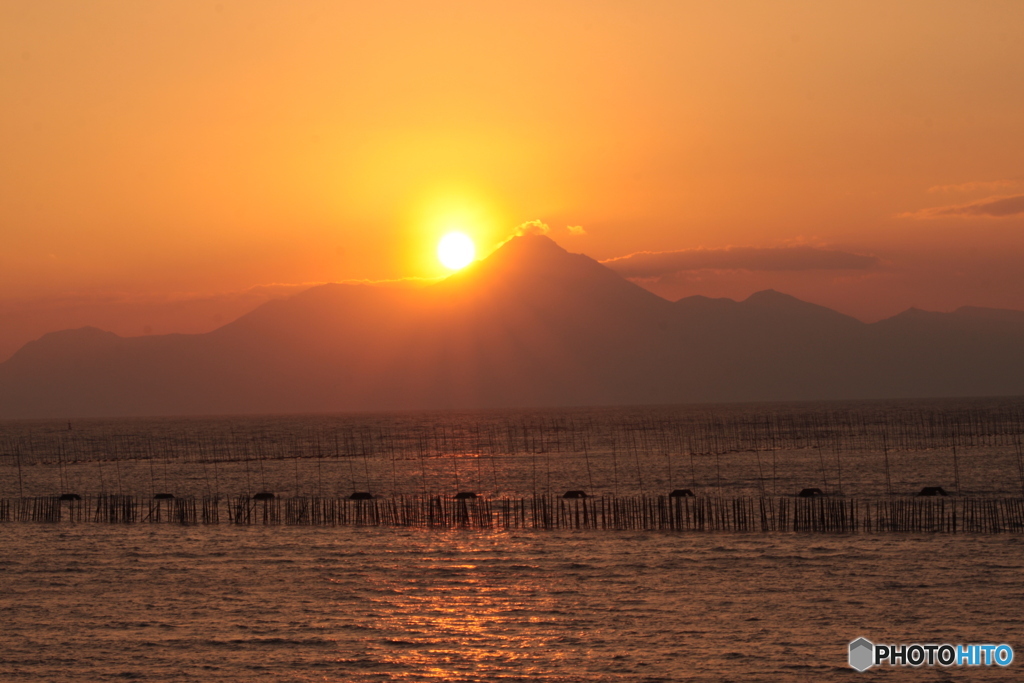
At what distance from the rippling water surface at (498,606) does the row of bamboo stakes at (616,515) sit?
85.0 inches

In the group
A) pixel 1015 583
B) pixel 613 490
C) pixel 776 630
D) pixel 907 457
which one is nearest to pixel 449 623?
pixel 776 630

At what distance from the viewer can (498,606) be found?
2677 cm

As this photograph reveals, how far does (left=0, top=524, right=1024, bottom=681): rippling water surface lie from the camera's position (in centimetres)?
2128

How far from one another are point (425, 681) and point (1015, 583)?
17.7m

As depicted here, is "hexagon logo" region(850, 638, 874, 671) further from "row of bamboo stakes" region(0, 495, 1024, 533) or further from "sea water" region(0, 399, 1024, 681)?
"row of bamboo stakes" region(0, 495, 1024, 533)

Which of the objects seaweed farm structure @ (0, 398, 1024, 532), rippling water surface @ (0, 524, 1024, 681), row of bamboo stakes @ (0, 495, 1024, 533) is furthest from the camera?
seaweed farm structure @ (0, 398, 1024, 532)

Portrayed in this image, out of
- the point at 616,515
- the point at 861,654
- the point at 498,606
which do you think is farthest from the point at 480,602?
the point at 616,515

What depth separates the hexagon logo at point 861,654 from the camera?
20.8 metres

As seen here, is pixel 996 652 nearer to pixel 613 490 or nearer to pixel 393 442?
pixel 613 490

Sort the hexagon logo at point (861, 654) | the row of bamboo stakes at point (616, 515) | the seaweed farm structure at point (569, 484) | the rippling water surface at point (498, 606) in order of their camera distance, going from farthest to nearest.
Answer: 1. the seaweed farm structure at point (569, 484)
2. the row of bamboo stakes at point (616, 515)
3. the rippling water surface at point (498, 606)
4. the hexagon logo at point (861, 654)

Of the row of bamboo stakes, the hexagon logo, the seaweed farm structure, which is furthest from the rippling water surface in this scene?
the seaweed farm structure

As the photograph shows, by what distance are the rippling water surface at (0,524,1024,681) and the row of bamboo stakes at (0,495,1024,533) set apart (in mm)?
2159

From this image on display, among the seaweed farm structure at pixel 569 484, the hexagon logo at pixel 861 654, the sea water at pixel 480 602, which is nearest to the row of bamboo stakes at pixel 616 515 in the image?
the seaweed farm structure at pixel 569 484

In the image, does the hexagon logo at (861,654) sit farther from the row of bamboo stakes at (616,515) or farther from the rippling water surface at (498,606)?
the row of bamboo stakes at (616,515)
